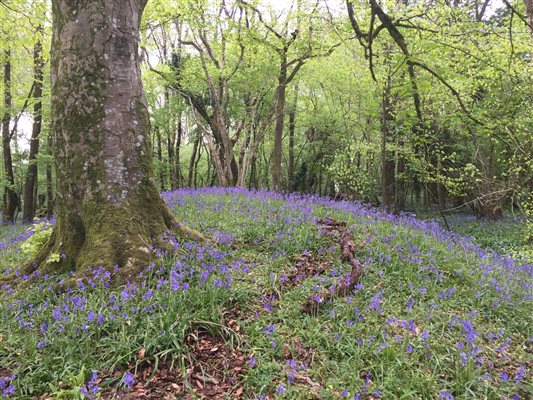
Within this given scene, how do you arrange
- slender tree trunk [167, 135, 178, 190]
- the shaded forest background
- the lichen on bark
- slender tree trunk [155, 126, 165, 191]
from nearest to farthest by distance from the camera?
the lichen on bark → the shaded forest background → slender tree trunk [155, 126, 165, 191] → slender tree trunk [167, 135, 178, 190]

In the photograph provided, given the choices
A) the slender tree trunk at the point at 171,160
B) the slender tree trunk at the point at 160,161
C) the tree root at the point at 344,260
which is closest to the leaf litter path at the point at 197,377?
the tree root at the point at 344,260

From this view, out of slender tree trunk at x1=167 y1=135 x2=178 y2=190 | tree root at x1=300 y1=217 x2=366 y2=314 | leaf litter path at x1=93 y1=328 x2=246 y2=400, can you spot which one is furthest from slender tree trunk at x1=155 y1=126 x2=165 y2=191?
leaf litter path at x1=93 y1=328 x2=246 y2=400

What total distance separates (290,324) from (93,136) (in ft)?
10.5

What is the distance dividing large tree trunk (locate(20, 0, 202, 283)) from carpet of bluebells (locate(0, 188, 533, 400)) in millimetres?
496

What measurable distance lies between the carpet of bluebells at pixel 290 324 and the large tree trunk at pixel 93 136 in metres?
0.50

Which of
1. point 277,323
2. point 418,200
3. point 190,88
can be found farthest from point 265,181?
point 277,323

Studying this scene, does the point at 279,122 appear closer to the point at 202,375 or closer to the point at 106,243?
the point at 106,243

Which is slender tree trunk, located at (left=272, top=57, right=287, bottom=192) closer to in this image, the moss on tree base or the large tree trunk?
the moss on tree base

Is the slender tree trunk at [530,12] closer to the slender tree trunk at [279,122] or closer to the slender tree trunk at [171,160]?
the slender tree trunk at [279,122]

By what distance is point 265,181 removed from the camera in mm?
33188

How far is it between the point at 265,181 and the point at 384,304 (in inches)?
1154

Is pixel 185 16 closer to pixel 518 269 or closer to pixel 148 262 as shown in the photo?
pixel 148 262

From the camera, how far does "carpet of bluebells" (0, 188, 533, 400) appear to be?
2852 mm

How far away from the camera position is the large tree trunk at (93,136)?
4.29 metres
